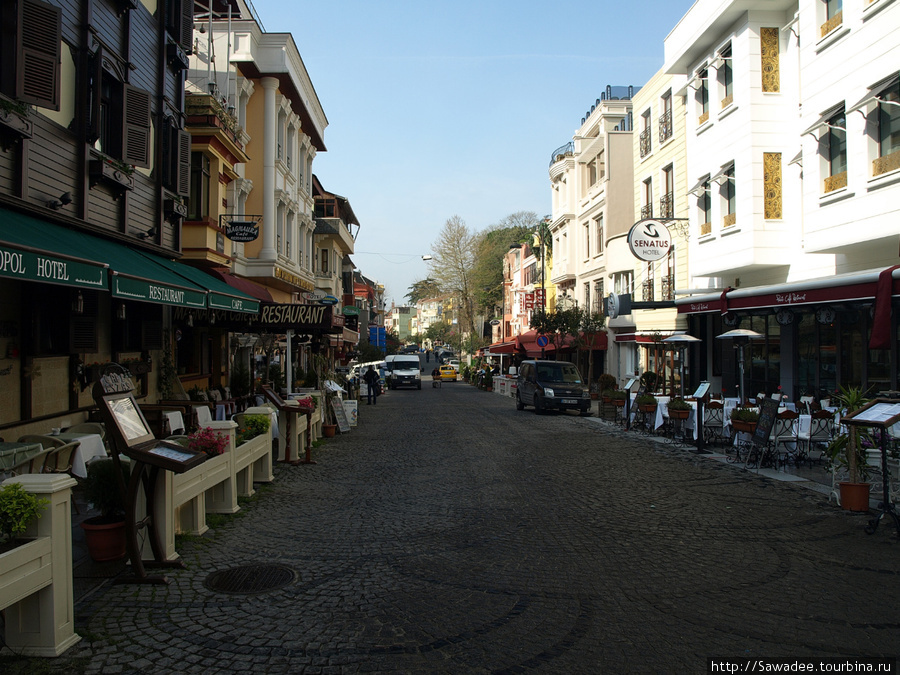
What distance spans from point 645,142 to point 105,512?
25732 mm

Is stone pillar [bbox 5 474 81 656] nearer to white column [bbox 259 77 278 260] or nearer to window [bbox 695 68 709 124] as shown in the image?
white column [bbox 259 77 278 260]

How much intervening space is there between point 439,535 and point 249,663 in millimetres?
3185

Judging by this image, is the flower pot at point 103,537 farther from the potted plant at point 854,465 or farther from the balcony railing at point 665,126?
the balcony railing at point 665,126

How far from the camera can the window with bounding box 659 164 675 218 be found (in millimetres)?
23875

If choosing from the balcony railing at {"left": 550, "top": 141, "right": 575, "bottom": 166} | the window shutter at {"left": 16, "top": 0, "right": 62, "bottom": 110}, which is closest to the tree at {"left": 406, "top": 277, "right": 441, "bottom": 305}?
the balcony railing at {"left": 550, "top": 141, "right": 575, "bottom": 166}

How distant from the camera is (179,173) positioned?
44.0 ft

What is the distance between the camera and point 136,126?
36.0ft

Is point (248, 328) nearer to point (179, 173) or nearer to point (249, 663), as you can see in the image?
point (179, 173)

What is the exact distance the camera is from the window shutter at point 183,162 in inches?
529

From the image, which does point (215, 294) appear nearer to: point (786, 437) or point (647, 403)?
point (786, 437)

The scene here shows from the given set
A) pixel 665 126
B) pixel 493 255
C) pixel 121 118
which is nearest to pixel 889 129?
pixel 665 126

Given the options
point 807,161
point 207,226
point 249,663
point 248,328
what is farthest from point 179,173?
point 807,161

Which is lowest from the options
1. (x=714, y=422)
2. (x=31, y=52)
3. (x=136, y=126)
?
(x=714, y=422)

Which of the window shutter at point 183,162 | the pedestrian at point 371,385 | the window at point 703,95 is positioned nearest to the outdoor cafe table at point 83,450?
the window shutter at point 183,162
